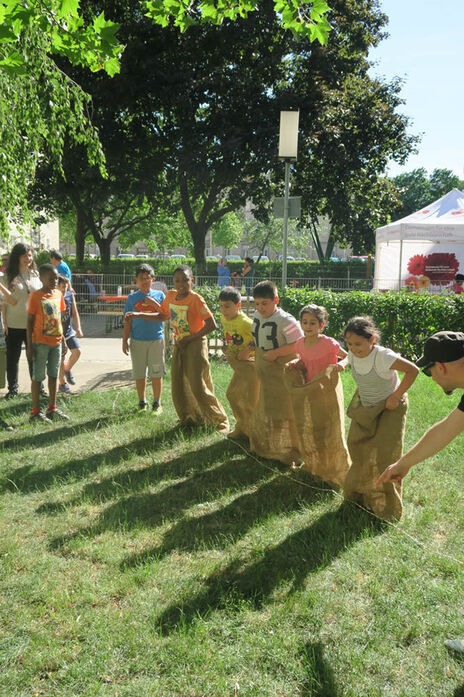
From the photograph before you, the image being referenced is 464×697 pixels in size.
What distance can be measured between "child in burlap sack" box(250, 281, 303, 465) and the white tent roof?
1241 cm

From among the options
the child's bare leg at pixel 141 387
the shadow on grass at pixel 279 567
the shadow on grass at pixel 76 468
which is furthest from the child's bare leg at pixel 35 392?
the shadow on grass at pixel 279 567

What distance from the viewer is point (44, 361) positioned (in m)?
6.60

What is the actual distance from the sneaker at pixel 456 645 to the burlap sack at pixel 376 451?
4.15ft

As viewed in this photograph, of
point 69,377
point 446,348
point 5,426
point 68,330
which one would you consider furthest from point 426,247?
point 446,348

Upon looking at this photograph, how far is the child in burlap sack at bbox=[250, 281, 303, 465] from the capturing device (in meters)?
5.03

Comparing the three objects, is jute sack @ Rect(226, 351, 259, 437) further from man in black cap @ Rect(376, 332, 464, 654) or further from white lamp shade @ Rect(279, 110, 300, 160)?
white lamp shade @ Rect(279, 110, 300, 160)

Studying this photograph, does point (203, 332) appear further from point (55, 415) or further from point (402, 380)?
point (402, 380)

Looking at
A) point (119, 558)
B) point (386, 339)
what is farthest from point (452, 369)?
point (386, 339)

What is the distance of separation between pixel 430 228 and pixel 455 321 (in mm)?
7125

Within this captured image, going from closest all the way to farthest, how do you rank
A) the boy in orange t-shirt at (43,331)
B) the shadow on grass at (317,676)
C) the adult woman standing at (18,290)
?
the shadow on grass at (317,676), the boy in orange t-shirt at (43,331), the adult woman standing at (18,290)

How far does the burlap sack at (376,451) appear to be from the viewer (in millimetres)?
3959

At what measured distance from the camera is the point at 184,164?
19.8 m

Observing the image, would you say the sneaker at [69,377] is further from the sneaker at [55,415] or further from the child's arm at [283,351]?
the child's arm at [283,351]

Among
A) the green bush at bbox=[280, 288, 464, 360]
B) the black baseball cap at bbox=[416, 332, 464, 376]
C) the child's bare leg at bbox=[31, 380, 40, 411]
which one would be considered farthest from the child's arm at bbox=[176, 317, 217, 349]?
the green bush at bbox=[280, 288, 464, 360]
